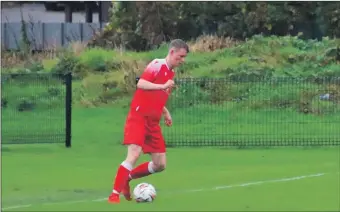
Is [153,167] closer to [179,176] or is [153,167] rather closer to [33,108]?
[179,176]

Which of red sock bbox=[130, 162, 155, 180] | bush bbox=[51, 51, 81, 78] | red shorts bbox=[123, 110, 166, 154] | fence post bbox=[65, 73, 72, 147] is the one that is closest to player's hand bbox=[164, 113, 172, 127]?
red shorts bbox=[123, 110, 166, 154]

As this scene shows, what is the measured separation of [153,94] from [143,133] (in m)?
0.47

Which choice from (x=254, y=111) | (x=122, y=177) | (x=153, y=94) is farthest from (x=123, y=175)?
(x=254, y=111)

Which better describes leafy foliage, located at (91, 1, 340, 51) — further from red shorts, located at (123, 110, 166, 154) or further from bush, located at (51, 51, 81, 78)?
red shorts, located at (123, 110, 166, 154)

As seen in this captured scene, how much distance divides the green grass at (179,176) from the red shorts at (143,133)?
2.16 ft

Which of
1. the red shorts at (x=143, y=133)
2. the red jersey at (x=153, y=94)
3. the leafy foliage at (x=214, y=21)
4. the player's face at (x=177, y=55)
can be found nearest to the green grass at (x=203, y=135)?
the red shorts at (x=143, y=133)

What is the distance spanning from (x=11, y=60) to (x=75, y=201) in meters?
23.3

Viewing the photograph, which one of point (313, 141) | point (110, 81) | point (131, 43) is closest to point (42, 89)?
point (313, 141)

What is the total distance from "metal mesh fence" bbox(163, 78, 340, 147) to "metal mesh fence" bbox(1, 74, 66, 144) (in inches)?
95.0

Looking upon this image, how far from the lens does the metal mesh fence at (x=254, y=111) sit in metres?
20.6

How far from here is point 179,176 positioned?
14289mm

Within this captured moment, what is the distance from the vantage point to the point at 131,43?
38.1 m

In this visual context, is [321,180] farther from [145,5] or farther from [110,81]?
[145,5]

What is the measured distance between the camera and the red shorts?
10984 millimetres
